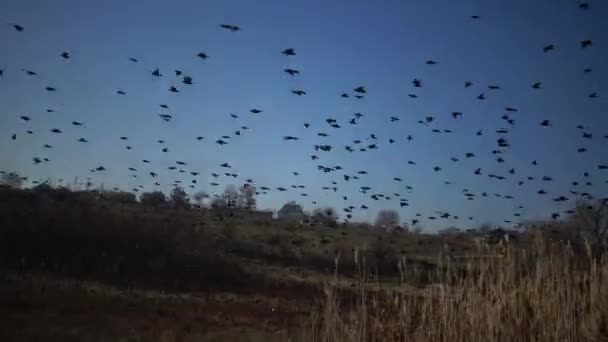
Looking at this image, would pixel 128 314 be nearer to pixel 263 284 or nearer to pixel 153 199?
pixel 263 284

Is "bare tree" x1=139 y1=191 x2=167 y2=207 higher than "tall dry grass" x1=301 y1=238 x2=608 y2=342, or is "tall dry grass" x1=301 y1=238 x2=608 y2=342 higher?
"bare tree" x1=139 y1=191 x2=167 y2=207

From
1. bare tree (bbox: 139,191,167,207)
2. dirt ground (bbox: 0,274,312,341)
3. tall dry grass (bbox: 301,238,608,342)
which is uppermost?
bare tree (bbox: 139,191,167,207)

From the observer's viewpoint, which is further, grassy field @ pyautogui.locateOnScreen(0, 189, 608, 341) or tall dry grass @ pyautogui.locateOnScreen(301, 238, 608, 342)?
grassy field @ pyautogui.locateOnScreen(0, 189, 608, 341)

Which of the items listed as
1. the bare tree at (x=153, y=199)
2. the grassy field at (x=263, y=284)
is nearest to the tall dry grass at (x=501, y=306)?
the grassy field at (x=263, y=284)

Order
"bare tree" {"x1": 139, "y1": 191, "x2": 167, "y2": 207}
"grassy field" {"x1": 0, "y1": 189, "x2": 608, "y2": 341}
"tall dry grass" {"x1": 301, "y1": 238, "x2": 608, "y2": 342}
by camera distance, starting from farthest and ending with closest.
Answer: "bare tree" {"x1": 139, "y1": 191, "x2": 167, "y2": 207} → "grassy field" {"x1": 0, "y1": 189, "x2": 608, "y2": 341} → "tall dry grass" {"x1": 301, "y1": 238, "x2": 608, "y2": 342}

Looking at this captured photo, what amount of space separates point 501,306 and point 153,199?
190 ft

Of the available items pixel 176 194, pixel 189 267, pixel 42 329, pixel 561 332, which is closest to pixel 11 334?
pixel 42 329

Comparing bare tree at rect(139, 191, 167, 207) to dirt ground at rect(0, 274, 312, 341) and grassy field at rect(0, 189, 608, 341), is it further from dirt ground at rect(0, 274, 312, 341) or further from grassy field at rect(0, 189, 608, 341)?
dirt ground at rect(0, 274, 312, 341)

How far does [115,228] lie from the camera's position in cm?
3294

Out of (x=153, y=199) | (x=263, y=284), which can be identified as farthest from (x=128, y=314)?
(x=153, y=199)

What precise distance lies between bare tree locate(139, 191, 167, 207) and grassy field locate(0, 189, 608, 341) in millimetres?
5961

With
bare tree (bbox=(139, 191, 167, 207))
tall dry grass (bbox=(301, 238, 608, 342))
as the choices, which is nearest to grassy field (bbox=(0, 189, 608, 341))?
tall dry grass (bbox=(301, 238, 608, 342))

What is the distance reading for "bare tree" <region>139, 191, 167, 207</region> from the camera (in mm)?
59250

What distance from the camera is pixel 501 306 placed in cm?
673
